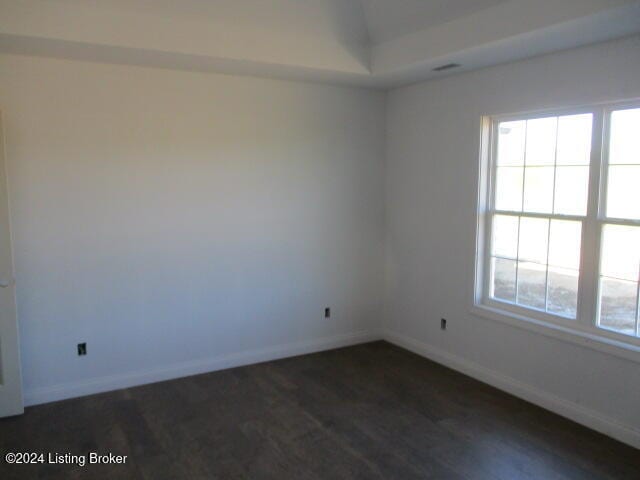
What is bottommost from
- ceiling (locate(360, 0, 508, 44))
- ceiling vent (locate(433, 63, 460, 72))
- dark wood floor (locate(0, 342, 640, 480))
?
dark wood floor (locate(0, 342, 640, 480))

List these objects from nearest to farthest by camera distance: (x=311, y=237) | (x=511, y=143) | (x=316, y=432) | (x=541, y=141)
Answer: (x=316, y=432) → (x=541, y=141) → (x=511, y=143) → (x=311, y=237)

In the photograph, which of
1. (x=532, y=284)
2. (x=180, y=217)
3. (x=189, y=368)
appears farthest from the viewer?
(x=189, y=368)

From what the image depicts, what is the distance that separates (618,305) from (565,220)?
2.22 ft

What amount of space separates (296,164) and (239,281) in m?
1.22

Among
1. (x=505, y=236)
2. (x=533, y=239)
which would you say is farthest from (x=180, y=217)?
(x=533, y=239)

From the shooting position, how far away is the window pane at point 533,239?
385cm

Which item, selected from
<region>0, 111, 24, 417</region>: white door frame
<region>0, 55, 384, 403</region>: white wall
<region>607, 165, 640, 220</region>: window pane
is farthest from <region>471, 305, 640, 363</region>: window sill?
<region>0, 111, 24, 417</region>: white door frame

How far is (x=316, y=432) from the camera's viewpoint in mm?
3463

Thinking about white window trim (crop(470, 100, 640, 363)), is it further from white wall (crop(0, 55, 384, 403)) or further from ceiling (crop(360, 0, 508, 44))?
white wall (crop(0, 55, 384, 403))

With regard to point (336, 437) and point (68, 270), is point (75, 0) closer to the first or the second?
point (68, 270)

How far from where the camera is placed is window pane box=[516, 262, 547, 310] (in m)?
3.88

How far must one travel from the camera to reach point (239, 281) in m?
4.62
